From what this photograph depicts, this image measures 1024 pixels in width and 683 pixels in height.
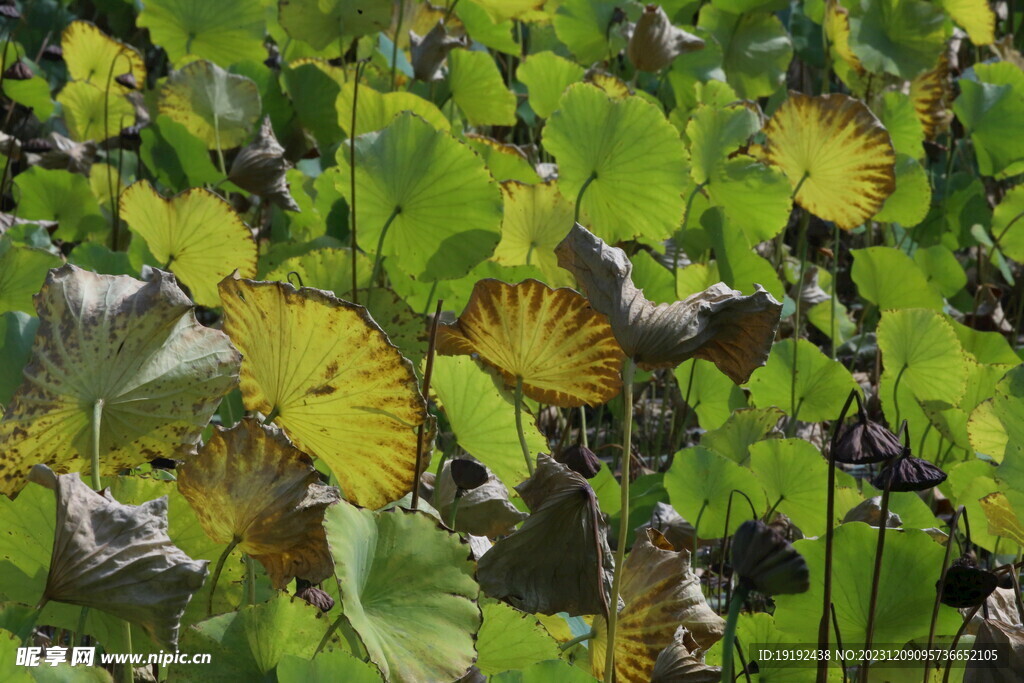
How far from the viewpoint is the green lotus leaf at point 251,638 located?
583mm

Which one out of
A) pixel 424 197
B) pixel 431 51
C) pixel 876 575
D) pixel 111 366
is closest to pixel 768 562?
pixel 876 575

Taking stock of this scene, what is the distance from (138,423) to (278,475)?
96mm

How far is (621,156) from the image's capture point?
46.0 inches

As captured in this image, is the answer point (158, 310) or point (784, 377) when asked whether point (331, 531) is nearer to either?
point (158, 310)

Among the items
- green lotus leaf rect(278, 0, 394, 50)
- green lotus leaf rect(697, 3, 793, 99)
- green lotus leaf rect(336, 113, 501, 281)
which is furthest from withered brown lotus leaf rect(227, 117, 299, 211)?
green lotus leaf rect(697, 3, 793, 99)

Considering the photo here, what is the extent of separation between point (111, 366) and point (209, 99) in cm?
115

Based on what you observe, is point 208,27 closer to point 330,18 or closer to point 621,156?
point 330,18

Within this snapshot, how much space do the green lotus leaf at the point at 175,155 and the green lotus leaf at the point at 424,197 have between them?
0.63 m

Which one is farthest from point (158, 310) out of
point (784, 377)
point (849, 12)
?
point (849, 12)

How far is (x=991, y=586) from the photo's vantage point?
2.37 ft

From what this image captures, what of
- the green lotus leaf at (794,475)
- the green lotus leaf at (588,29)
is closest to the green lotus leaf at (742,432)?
the green lotus leaf at (794,475)

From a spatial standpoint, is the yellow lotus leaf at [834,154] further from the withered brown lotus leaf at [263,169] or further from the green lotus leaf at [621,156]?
the withered brown lotus leaf at [263,169]

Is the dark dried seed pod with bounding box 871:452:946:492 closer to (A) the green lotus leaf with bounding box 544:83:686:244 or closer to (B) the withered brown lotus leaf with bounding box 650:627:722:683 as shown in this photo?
(B) the withered brown lotus leaf with bounding box 650:627:722:683

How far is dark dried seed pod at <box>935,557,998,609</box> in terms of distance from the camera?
0.72 meters
